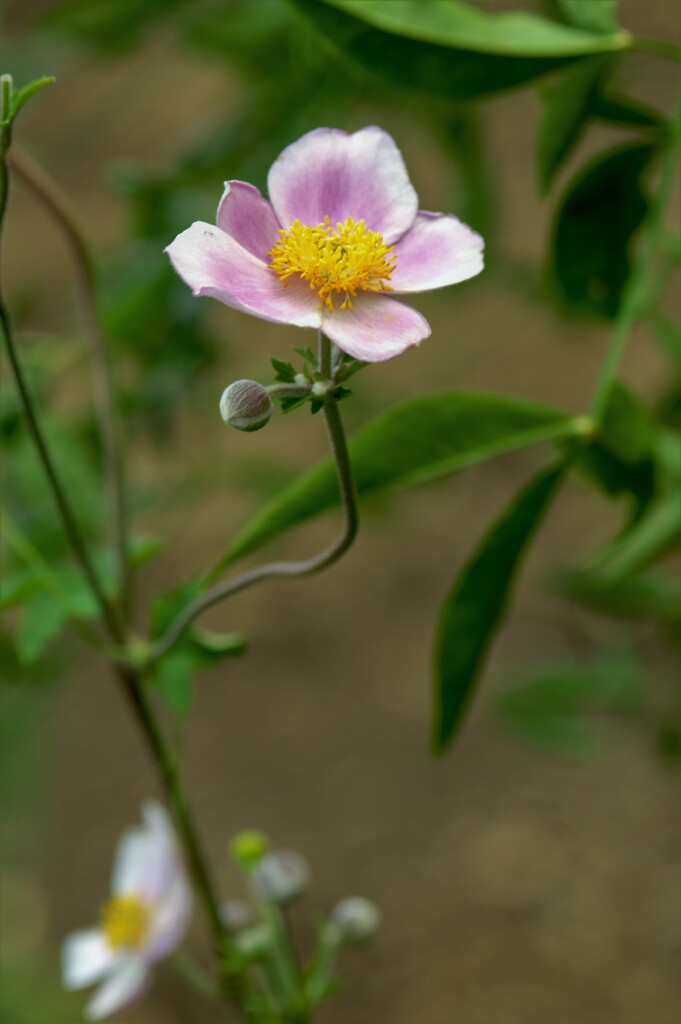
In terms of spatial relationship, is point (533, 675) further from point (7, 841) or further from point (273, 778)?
point (7, 841)

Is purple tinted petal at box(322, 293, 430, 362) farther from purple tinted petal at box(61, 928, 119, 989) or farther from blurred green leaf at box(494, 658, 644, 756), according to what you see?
blurred green leaf at box(494, 658, 644, 756)

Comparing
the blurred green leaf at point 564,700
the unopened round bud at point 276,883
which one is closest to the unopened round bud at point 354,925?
the unopened round bud at point 276,883

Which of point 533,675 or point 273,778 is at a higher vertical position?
point 533,675

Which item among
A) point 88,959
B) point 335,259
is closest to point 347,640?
point 88,959

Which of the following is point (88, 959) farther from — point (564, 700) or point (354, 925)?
point (564, 700)

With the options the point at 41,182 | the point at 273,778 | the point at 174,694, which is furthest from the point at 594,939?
the point at 41,182

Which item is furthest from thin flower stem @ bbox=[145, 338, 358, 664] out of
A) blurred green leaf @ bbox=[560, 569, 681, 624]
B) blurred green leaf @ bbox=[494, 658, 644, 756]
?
blurred green leaf @ bbox=[494, 658, 644, 756]


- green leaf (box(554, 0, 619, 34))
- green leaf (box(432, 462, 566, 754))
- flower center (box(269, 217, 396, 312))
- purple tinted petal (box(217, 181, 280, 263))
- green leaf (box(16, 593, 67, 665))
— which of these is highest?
purple tinted petal (box(217, 181, 280, 263))

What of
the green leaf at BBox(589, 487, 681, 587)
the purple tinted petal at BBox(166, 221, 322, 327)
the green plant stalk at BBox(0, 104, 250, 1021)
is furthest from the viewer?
the green leaf at BBox(589, 487, 681, 587)
